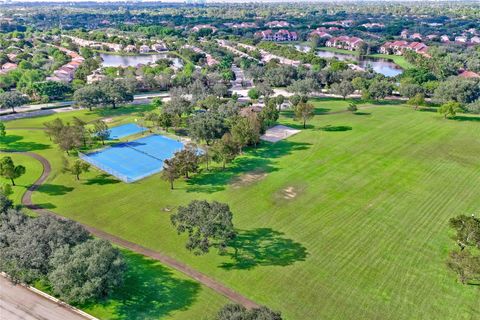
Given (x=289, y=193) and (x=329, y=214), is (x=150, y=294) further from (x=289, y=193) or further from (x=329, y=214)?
(x=289, y=193)

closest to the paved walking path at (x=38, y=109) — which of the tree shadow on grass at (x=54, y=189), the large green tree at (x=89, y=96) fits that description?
the large green tree at (x=89, y=96)

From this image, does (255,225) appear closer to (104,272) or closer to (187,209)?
(187,209)

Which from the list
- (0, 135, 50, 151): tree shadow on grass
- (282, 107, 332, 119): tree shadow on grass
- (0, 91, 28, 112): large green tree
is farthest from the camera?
(282, 107, 332, 119): tree shadow on grass

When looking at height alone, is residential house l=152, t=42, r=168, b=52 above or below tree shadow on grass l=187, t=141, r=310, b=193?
above

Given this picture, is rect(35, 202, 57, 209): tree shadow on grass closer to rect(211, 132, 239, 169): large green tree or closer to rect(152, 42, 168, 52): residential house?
rect(211, 132, 239, 169): large green tree

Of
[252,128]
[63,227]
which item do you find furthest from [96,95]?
[63,227]

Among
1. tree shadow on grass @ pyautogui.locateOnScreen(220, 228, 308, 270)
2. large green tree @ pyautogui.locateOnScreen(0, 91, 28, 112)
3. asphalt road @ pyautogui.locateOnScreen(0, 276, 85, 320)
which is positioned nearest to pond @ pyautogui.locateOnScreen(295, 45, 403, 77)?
tree shadow on grass @ pyautogui.locateOnScreen(220, 228, 308, 270)

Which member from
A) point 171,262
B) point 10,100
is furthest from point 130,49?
point 171,262
